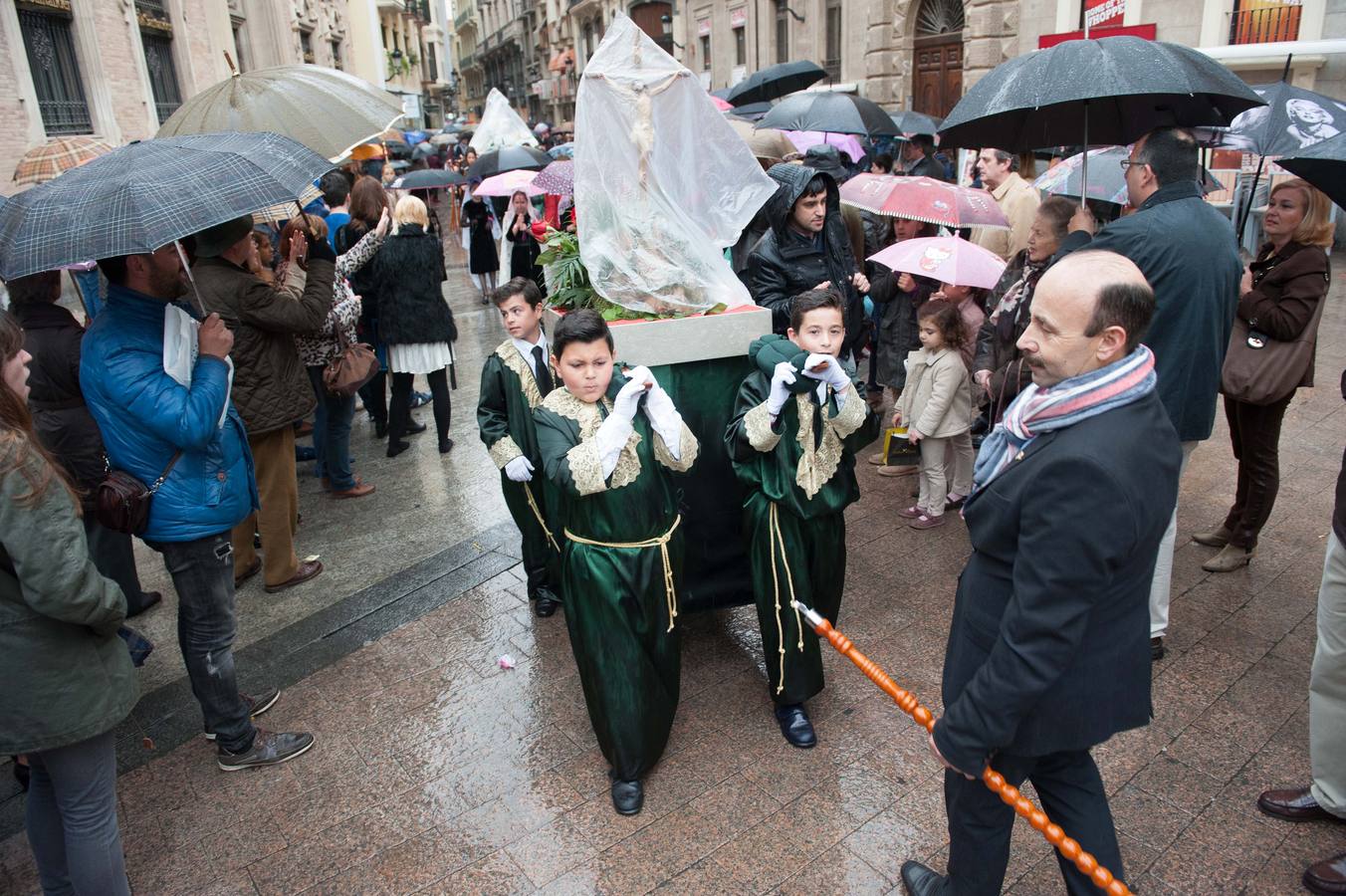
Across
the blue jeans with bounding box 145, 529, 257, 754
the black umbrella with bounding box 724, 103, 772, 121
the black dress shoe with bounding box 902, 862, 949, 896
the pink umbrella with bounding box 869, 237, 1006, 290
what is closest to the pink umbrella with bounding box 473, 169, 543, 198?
the black umbrella with bounding box 724, 103, 772, 121

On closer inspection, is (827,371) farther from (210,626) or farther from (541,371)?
(210,626)

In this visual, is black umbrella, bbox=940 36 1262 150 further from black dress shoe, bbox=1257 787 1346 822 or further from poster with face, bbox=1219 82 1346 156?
black dress shoe, bbox=1257 787 1346 822

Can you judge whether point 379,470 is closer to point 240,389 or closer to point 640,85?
point 240,389

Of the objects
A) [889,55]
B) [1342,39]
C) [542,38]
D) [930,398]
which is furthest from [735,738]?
[542,38]

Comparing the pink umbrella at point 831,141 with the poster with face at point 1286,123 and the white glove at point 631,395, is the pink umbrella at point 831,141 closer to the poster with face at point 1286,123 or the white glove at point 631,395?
the poster with face at point 1286,123

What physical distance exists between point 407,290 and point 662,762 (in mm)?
4251

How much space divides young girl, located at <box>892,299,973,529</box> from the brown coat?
1373 mm

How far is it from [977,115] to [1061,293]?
1.97m

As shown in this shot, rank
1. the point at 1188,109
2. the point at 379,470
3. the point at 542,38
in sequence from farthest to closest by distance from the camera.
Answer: the point at 542,38 < the point at 379,470 < the point at 1188,109

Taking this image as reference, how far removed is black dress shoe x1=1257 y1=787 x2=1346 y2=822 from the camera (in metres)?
2.75

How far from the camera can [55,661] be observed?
234cm

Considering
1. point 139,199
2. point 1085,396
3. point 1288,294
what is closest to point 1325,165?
point 1288,294

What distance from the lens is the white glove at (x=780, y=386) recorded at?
2854 mm

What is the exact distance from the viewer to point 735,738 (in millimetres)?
3316
